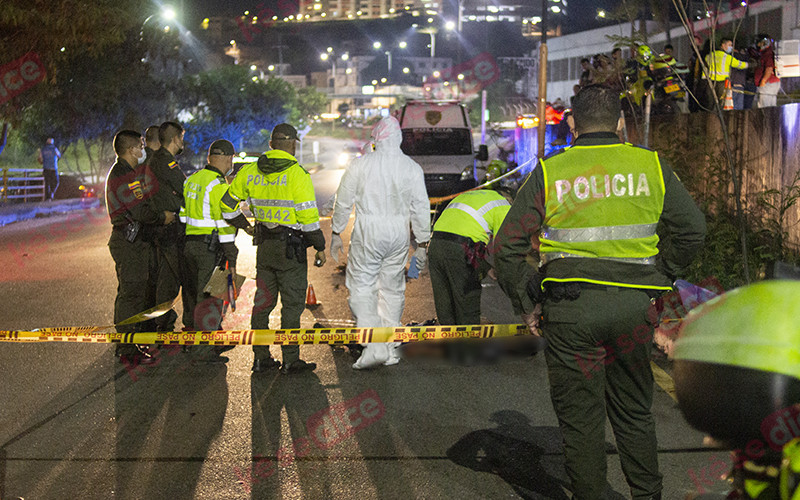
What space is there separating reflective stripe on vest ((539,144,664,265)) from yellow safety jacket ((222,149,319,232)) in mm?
2938

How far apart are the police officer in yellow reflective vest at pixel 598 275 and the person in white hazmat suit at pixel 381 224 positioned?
2730mm

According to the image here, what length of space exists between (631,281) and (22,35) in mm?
13838

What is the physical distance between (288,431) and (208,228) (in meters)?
2.32

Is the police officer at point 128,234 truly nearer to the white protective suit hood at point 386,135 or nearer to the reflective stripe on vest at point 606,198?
the white protective suit hood at point 386,135

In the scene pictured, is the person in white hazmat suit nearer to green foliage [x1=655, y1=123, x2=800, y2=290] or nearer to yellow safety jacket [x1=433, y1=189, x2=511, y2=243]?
Result: yellow safety jacket [x1=433, y1=189, x2=511, y2=243]

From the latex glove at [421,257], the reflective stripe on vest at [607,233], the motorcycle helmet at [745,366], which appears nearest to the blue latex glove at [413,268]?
the latex glove at [421,257]

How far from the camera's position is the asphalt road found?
159 inches

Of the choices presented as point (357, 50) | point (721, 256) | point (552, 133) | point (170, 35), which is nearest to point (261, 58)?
point (357, 50)

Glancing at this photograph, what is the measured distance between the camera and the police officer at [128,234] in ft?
21.4

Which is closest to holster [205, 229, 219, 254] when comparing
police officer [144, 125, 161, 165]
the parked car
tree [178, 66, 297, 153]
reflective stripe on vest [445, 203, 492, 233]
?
police officer [144, 125, 161, 165]

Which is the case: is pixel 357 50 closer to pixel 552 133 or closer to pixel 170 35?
pixel 170 35

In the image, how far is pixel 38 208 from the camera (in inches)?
829

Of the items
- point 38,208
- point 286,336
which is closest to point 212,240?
point 286,336

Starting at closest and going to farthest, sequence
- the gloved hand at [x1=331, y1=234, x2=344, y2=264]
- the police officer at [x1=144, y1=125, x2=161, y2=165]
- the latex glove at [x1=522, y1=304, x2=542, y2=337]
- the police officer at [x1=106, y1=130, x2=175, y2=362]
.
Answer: the latex glove at [x1=522, y1=304, x2=542, y2=337] → the gloved hand at [x1=331, y1=234, x2=344, y2=264] → the police officer at [x1=106, y1=130, x2=175, y2=362] → the police officer at [x1=144, y1=125, x2=161, y2=165]
